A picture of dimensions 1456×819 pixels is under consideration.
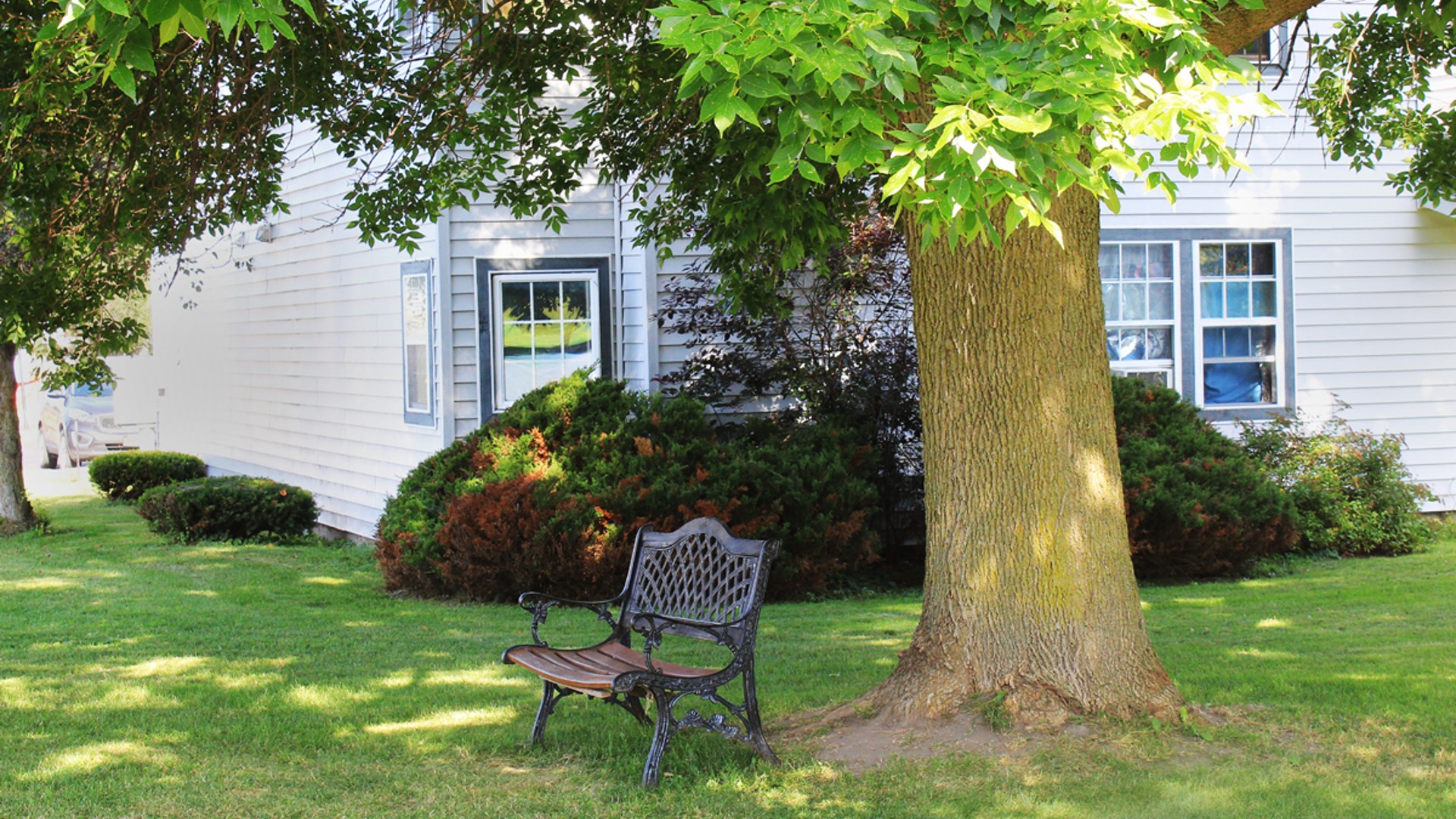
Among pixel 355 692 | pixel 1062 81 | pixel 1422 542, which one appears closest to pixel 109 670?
pixel 355 692

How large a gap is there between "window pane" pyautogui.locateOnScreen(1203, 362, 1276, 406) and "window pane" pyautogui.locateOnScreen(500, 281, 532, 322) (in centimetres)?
690

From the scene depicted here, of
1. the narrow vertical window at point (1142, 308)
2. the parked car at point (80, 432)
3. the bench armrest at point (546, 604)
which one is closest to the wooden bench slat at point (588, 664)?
the bench armrest at point (546, 604)

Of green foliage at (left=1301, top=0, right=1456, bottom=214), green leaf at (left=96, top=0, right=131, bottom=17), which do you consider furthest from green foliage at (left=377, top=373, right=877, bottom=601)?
green leaf at (left=96, top=0, right=131, bottom=17)

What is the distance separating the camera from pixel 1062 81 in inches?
141

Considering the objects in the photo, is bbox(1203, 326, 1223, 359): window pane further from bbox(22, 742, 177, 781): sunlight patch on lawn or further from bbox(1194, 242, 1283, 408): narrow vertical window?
bbox(22, 742, 177, 781): sunlight patch on lawn

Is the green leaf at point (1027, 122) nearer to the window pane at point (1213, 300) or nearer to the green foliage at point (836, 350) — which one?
the green foliage at point (836, 350)

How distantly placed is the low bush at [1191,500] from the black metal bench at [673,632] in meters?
5.48

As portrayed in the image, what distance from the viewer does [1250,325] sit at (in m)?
12.9

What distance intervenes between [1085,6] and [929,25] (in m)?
0.59

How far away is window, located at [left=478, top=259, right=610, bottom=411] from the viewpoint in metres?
11.8

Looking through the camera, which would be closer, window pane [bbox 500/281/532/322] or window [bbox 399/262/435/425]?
window pane [bbox 500/281/532/322]

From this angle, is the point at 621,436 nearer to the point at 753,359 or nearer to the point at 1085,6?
the point at 753,359

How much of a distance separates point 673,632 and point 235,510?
10.1 metres

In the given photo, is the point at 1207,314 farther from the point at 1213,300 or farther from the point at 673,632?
the point at 673,632
